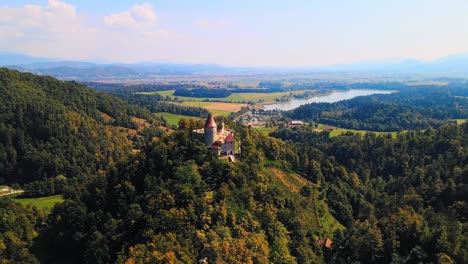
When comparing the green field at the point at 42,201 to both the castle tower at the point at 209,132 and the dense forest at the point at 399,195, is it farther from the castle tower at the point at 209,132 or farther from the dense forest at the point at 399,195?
the dense forest at the point at 399,195

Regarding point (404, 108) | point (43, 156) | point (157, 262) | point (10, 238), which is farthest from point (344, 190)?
point (404, 108)

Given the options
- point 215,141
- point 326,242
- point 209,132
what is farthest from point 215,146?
point 326,242

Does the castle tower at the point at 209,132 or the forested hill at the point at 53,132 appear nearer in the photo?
the castle tower at the point at 209,132

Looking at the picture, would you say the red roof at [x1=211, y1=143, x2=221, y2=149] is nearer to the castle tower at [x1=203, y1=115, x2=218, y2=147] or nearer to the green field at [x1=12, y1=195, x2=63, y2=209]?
the castle tower at [x1=203, y1=115, x2=218, y2=147]

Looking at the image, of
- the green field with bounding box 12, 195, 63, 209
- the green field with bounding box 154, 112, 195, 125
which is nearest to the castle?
the green field with bounding box 12, 195, 63, 209

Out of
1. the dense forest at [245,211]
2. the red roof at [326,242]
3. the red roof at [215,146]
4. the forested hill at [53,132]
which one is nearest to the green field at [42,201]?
the dense forest at [245,211]

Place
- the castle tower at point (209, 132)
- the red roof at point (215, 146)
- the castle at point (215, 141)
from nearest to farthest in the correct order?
the red roof at point (215, 146) → the castle at point (215, 141) → the castle tower at point (209, 132)
